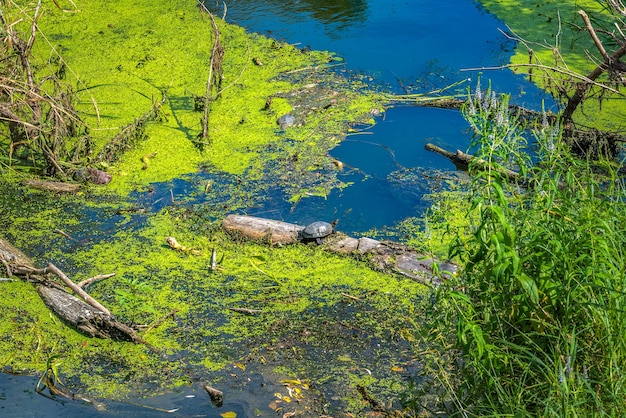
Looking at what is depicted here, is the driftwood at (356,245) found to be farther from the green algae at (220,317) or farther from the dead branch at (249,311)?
the dead branch at (249,311)

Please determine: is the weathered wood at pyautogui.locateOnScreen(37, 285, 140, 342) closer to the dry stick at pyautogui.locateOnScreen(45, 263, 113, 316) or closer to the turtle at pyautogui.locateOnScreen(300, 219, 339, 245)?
the dry stick at pyautogui.locateOnScreen(45, 263, 113, 316)

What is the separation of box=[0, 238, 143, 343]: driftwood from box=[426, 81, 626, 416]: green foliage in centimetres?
175

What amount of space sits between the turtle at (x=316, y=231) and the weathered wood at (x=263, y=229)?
0.25ft

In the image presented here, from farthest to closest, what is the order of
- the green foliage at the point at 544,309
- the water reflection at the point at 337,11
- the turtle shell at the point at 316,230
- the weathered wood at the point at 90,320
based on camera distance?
1. the water reflection at the point at 337,11
2. the turtle shell at the point at 316,230
3. the weathered wood at the point at 90,320
4. the green foliage at the point at 544,309

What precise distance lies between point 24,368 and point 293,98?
11.5 ft

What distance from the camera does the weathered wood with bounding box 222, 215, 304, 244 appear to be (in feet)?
16.0

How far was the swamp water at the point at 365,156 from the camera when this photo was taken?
3693 mm

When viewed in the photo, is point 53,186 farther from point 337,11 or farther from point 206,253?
point 337,11

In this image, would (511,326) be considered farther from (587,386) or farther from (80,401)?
(80,401)

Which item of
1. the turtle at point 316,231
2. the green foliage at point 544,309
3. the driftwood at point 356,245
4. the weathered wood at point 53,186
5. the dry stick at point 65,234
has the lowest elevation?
the dry stick at point 65,234

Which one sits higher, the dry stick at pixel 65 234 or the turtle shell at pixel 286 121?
the turtle shell at pixel 286 121

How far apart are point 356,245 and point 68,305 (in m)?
1.64

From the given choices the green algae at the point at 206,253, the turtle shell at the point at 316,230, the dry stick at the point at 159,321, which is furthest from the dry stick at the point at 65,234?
the turtle shell at the point at 316,230

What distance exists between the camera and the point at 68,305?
4164mm
